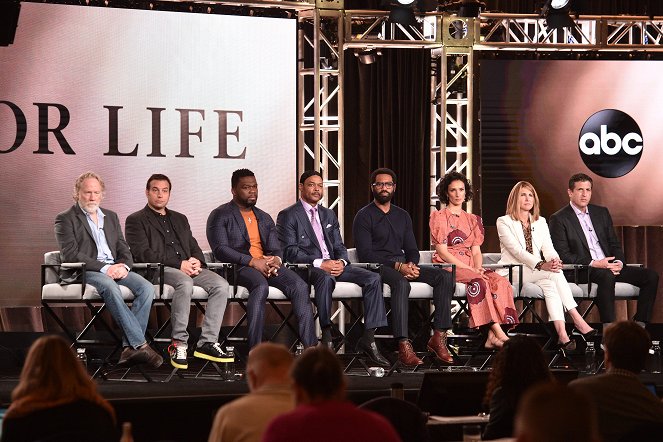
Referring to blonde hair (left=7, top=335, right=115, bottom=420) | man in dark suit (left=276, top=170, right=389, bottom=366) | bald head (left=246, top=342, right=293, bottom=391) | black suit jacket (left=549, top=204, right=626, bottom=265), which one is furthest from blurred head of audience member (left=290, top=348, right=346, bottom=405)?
black suit jacket (left=549, top=204, right=626, bottom=265)

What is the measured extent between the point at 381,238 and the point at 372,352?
0.90 metres

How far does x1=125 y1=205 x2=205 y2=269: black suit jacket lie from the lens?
23.4ft

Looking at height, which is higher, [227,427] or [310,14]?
[310,14]

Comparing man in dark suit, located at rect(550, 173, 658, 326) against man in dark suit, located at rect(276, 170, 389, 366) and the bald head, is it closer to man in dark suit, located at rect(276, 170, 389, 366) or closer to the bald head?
man in dark suit, located at rect(276, 170, 389, 366)

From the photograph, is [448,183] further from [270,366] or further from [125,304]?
[270,366]

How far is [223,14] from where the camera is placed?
871 centimetres

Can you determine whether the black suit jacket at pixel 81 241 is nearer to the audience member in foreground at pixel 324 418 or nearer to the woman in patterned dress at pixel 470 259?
the woman in patterned dress at pixel 470 259

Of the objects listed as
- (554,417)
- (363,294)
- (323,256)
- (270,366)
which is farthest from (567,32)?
(554,417)

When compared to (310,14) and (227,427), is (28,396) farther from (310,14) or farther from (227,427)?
(310,14)

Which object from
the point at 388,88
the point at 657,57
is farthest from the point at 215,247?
the point at 657,57

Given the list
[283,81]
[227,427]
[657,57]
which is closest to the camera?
[227,427]

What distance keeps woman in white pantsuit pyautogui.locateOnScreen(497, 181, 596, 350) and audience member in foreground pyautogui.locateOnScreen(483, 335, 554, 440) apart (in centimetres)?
395

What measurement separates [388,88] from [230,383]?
15.5 feet

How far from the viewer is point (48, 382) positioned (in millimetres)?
3273
